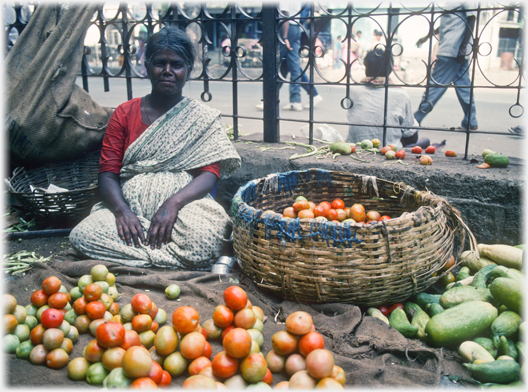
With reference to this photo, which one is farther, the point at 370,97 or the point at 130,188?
the point at 370,97

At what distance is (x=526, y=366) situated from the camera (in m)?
1.73

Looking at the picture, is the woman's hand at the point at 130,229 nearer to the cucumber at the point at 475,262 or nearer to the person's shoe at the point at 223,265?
the person's shoe at the point at 223,265

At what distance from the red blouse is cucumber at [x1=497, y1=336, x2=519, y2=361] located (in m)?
2.07

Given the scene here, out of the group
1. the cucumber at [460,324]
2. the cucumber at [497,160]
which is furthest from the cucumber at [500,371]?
the cucumber at [497,160]

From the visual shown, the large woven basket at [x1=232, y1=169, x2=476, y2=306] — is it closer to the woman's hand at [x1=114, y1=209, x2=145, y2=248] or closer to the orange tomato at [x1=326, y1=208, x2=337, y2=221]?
the orange tomato at [x1=326, y1=208, x2=337, y2=221]

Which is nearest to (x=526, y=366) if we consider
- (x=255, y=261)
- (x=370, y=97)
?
(x=255, y=261)

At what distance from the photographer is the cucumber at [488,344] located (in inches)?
77.0

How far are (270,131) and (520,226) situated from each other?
2.07 metres

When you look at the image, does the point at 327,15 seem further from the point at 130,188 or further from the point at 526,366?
the point at 526,366

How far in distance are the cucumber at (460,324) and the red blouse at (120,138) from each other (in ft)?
5.96

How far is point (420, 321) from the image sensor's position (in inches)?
87.0

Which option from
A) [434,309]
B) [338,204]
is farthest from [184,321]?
[338,204]

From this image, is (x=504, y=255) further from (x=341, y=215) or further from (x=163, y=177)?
(x=163, y=177)

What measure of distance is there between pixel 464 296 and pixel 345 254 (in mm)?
671
